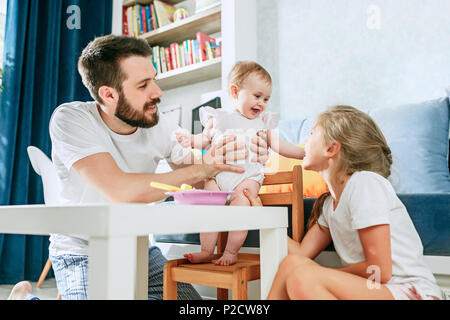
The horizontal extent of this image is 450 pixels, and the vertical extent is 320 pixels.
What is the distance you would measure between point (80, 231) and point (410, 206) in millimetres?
957

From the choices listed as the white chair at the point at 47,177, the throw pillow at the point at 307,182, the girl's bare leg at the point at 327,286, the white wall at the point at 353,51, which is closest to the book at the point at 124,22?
the white wall at the point at 353,51

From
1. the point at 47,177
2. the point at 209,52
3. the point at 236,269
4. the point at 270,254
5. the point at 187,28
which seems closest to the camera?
the point at 270,254

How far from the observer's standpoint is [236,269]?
998 mm

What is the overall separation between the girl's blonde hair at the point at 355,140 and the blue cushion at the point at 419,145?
1.74 ft

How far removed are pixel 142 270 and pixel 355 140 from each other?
70cm

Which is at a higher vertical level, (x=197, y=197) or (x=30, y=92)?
(x=30, y=92)

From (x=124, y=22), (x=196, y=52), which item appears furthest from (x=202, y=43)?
(x=124, y=22)

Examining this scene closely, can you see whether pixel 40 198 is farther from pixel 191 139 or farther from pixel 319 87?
pixel 319 87

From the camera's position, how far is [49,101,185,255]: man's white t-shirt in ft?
3.51

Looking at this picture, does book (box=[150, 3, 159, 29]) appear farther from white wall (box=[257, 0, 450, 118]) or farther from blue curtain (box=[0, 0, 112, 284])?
white wall (box=[257, 0, 450, 118])

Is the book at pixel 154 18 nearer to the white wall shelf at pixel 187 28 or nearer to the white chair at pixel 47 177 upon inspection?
the white wall shelf at pixel 187 28

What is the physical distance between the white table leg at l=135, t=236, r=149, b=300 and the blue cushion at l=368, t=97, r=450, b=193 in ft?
3.34

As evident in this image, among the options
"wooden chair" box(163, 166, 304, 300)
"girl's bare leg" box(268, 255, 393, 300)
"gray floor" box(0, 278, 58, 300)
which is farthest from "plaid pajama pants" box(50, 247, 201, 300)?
"gray floor" box(0, 278, 58, 300)

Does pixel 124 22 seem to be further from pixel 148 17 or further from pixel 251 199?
pixel 251 199
